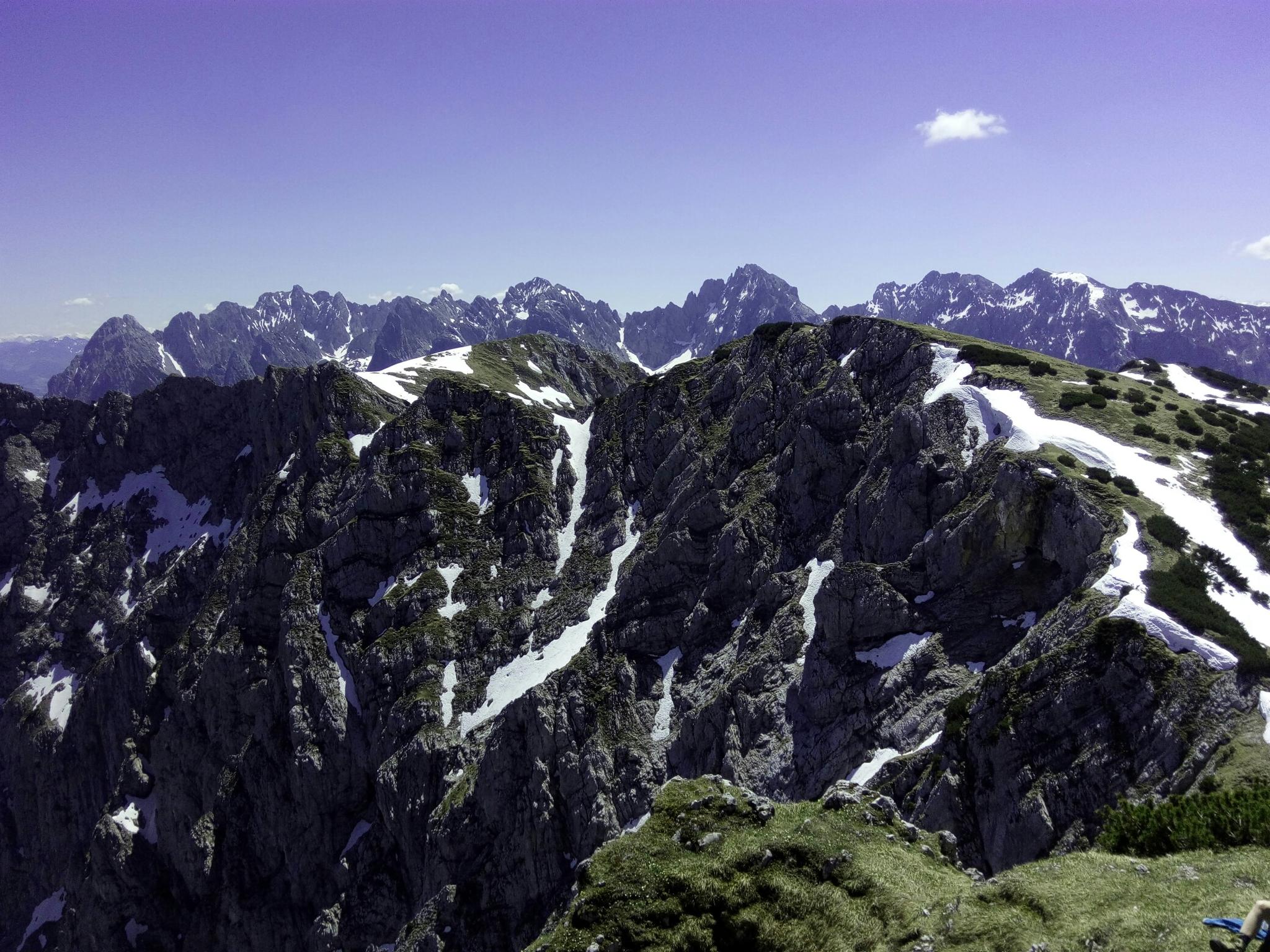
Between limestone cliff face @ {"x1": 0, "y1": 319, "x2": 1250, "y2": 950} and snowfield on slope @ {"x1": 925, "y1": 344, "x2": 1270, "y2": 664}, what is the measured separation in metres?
2.48

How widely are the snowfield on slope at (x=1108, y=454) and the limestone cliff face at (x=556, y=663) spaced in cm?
248

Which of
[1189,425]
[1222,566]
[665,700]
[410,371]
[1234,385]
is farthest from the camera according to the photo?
[410,371]

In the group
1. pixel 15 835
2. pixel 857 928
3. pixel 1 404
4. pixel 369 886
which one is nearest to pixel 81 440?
pixel 1 404

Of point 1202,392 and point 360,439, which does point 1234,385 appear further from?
point 360,439

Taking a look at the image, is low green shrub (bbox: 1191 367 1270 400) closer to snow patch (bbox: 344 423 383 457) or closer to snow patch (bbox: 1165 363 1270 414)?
snow patch (bbox: 1165 363 1270 414)

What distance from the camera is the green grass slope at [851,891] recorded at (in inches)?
637

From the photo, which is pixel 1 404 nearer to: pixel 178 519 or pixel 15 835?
pixel 178 519

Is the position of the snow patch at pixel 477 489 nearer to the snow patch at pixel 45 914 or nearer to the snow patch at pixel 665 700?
the snow patch at pixel 665 700

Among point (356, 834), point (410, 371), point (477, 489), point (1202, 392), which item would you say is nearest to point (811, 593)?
point (1202, 392)

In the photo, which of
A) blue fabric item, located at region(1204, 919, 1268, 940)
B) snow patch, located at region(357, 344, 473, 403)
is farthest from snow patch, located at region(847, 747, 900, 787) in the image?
snow patch, located at region(357, 344, 473, 403)

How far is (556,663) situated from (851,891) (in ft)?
191

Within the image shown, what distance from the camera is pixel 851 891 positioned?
20719 millimetres

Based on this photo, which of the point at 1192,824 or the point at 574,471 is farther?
the point at 574,471

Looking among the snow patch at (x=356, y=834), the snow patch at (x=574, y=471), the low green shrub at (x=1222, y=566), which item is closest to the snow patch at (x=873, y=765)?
the low green shrub at (x=1222, y=566)
